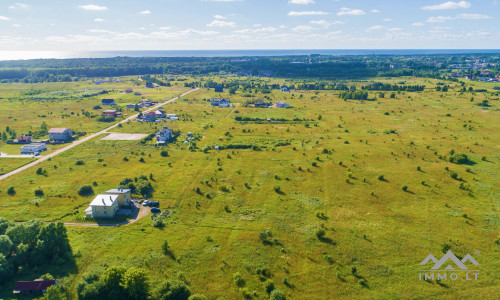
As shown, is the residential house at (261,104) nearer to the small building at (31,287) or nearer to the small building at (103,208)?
the small building at (103,208)

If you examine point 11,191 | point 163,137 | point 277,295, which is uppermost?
point 163,137

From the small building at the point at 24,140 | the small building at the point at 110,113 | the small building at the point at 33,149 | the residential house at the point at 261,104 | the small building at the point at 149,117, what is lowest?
the small building at the point at 33,149

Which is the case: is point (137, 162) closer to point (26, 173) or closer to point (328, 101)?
point (26, 173)

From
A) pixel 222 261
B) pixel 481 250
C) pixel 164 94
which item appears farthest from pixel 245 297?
pixel 164 94

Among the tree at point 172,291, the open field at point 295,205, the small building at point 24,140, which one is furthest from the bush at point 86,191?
the small building at point 24,140

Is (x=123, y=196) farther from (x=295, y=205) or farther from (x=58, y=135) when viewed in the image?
(x=58, y=135)

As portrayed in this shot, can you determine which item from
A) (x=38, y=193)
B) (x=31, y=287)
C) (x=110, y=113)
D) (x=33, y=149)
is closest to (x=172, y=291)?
(x=31, y=287)

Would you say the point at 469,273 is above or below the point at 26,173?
below
